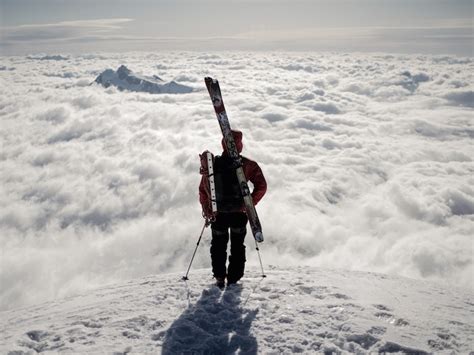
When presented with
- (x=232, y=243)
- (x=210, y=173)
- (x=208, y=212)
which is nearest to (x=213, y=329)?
(x=232, y=243)

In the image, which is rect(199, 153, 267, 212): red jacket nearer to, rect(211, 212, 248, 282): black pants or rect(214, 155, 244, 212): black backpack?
rect(214, 155, 244, 212): black backpack

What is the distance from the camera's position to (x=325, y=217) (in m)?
172

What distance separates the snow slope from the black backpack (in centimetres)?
170

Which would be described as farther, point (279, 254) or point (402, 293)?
point (279, 254)

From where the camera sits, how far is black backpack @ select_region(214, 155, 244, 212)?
6.69 metres

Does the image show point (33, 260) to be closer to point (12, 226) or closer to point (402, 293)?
point (12, 226)

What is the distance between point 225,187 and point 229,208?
0.43 meters

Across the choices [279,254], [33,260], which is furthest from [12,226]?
[279,254]

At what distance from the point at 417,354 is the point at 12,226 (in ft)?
702

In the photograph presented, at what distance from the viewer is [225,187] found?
6715 millimetres

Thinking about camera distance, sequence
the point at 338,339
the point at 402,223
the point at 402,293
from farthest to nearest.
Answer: the point at 402,223, the point at 402,293, the point at 338,339

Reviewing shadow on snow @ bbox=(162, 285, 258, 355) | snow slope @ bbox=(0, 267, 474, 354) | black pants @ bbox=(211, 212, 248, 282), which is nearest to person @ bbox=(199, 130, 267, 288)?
black pants @ bbox=(211, 212, 248, 282)

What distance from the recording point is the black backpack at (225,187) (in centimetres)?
669

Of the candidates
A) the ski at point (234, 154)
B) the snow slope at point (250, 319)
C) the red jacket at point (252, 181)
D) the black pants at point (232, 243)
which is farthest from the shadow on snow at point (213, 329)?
the red jacket at point (252, 181)
